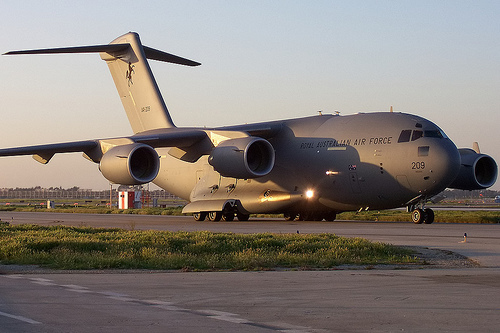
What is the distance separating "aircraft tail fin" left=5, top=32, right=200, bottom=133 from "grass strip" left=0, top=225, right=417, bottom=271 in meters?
19.4

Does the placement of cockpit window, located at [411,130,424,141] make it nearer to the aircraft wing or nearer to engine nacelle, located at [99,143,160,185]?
the aircraft wing

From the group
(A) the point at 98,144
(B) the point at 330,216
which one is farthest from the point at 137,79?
(B) the point at 330,216

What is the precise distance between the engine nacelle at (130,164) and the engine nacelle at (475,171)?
12597 millimetres

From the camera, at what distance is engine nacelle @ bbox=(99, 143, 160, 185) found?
1112 inches

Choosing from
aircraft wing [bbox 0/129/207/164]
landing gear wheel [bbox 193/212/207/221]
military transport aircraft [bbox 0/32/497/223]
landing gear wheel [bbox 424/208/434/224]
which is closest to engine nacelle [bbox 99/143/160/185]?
military transport aircraft [bbox 0/32/497/223]

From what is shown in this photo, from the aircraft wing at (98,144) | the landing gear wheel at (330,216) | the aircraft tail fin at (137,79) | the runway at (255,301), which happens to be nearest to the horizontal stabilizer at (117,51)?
the aircraft tail fin at (137,79)

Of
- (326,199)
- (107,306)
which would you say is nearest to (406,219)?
(326,199)

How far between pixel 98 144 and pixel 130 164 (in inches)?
143

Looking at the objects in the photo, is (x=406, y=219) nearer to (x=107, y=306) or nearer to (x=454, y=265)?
(x=454, y=265)

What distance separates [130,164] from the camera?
28.4 meters

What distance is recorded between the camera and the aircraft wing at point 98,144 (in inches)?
1199

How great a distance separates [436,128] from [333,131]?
424 centimetres

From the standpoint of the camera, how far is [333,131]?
30.5 metres

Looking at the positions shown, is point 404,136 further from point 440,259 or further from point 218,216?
point 440,259
